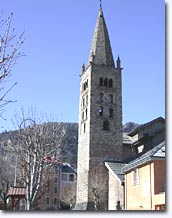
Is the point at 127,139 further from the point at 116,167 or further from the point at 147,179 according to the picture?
the point at 147,179

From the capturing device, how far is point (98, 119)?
29516 mm

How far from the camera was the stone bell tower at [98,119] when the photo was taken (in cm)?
2738

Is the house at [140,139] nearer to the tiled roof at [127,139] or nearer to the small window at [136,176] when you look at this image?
the tiled roof at [127,139]

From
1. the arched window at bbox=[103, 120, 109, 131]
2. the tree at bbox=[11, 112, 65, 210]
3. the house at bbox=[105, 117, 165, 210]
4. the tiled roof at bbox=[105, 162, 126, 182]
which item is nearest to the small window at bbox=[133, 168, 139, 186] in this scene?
the tree at bbox=[11, 112, 65, 210]

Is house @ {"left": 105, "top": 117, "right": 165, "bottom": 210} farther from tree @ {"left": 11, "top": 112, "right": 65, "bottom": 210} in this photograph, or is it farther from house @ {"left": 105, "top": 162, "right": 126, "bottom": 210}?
tree @ {"left": 11, "top": 112, "right": 65, "bottom": 210}

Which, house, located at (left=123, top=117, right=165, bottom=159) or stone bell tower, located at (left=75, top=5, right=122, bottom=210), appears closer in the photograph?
stone bell tower, located at (left=75, top=5, right=122, bottom=210)

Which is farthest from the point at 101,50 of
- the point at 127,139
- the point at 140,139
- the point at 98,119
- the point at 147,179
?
the point at 147,179

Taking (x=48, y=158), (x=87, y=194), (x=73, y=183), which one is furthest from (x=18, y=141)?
(x=73, y=183)

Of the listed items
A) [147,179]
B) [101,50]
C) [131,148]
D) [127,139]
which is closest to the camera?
[147,179]

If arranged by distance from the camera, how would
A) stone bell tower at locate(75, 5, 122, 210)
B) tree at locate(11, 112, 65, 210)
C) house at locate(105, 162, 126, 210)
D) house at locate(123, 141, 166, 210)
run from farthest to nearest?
1. stone bell tower at locate(75, 5, 122, 210)
2. house at locate(105, 162, 126, 210)
3. tree at locate(11, 112, 65, 210)
4. house at locate(123, 141, 166, 210)

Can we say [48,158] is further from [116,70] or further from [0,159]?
[116,70]

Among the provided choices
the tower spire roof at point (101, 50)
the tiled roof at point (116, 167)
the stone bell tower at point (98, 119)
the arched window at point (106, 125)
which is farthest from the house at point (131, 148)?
the tower spire roof at point (101, 50)

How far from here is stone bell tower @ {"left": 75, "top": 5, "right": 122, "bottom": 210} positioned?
27375 millimetres

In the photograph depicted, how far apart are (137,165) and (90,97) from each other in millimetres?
19577
